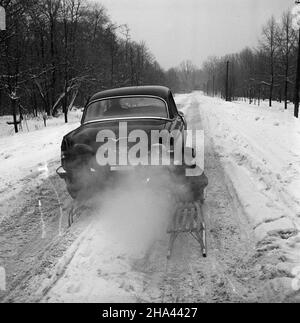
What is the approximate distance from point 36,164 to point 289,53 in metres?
38.3

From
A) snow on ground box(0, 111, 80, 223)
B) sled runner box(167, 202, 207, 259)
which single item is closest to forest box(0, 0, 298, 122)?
snow on ground box(0, 111, 80, 223)

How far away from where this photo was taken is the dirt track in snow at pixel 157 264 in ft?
10.9

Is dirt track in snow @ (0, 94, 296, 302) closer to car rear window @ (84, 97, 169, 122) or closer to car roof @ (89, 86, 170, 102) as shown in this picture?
car rear window @ (84, 97, 169, 122)

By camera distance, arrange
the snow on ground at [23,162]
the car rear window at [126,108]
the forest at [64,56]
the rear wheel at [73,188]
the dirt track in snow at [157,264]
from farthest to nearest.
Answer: the forest at [64,56] < the snow on ground at [23,162] < the car rear window at [126,108] < the rear wheel at [73,188] < the dirt track in snow at [157,264]

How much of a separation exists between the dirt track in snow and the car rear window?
6.46 ft

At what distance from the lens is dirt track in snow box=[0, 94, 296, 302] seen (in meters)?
3.33

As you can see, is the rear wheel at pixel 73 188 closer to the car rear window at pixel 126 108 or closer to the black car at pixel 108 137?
the black car at pixel 108 137

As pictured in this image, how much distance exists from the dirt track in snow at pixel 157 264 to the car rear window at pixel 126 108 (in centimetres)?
197

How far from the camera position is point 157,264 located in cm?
Answer: 392

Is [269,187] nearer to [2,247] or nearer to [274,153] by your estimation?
[274,153]

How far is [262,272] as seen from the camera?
11.8ft

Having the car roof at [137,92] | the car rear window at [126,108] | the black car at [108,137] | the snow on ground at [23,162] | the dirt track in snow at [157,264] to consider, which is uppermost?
the car roof at [137,92]

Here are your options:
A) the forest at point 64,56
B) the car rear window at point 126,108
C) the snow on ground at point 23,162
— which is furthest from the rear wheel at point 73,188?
the forest at point 64,56

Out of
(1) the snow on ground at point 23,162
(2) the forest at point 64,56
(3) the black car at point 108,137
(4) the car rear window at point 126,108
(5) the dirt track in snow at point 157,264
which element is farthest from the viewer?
(2) the forest at point 64,56
